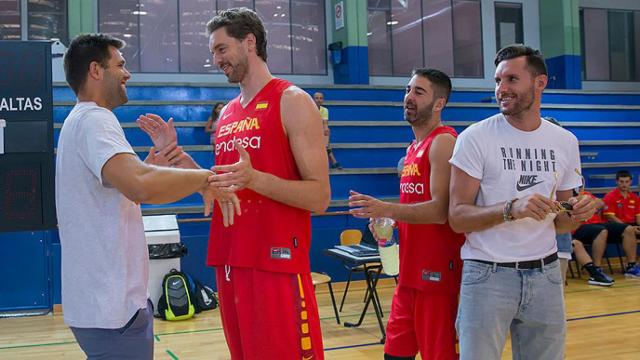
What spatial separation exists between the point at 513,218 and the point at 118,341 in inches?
60.7

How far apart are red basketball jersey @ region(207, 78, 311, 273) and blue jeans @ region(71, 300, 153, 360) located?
39 centimetres

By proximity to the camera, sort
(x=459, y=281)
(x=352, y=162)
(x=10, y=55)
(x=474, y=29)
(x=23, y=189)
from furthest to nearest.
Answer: (x=474, y=29), (x=352, y=162), (x=10, y=55), (x=23, y=189), (x=459, y=281)

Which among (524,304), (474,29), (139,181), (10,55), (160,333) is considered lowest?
(160,333)

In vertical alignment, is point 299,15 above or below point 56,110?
above

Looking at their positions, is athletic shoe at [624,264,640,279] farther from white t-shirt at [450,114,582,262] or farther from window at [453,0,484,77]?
window at [453,0,484,77]

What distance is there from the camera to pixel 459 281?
119 inches

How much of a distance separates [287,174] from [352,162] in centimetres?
885

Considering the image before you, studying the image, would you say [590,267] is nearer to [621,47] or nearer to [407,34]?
[407,34]

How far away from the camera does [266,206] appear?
2402mm

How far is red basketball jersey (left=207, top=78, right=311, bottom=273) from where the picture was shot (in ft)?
7.77

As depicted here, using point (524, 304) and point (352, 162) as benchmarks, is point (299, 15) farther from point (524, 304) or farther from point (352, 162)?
point (524, 304)

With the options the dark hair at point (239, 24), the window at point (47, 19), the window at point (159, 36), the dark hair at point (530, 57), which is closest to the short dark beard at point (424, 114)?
the dark hair at point (530, 57)

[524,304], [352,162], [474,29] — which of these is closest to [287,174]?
[524,304]

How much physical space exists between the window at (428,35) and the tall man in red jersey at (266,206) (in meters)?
14.0
